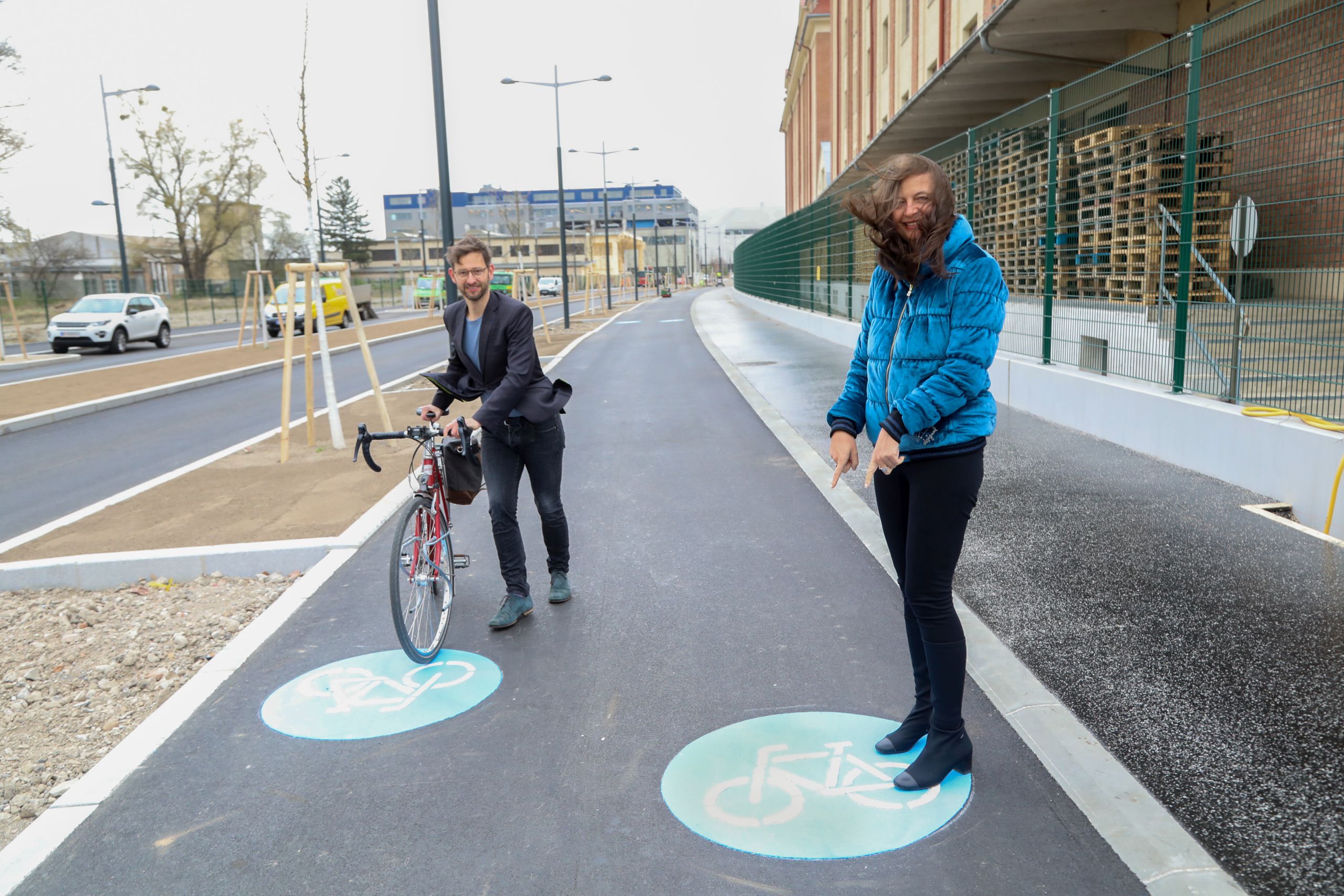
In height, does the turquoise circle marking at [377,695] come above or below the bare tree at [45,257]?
below

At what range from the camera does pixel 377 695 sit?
4172 mm

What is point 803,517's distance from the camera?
6.73 metres

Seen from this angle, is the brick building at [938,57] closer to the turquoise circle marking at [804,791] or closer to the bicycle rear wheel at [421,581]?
the turquoise circle marking at [804,791]

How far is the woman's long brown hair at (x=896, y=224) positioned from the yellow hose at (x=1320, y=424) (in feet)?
12.5

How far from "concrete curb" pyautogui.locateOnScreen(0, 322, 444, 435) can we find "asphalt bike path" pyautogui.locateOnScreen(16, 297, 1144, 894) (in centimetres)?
942

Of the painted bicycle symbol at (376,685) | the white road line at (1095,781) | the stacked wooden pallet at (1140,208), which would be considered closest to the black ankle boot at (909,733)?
the white road line at (1095,781)

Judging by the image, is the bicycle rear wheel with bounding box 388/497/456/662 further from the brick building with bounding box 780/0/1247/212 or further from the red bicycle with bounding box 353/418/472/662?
the brick building with bounding box 780/0/1247/212

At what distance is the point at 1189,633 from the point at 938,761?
5.62ft

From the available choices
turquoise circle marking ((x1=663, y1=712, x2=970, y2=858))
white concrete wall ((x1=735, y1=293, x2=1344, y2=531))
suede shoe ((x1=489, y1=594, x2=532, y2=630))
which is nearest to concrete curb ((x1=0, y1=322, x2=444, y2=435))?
suede shoe ((x1=489, y1=594, x2=532, y2=630))

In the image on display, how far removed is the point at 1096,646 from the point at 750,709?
1525mm

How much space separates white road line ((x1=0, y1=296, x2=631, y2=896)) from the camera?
10.0 feet

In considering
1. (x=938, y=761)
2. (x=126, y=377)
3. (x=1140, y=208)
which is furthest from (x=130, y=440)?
(x=938, y=761)

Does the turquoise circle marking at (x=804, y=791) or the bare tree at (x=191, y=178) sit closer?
the turquoise circle marking at (x=804, y=791)

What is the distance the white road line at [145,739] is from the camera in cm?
306
